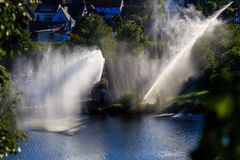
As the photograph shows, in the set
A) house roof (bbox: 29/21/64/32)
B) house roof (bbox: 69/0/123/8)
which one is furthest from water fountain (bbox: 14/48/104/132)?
house roof (bbox: 69/0/123/8)

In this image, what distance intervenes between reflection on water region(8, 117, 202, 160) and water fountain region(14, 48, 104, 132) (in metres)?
2.26

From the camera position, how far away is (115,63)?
47.8 meters

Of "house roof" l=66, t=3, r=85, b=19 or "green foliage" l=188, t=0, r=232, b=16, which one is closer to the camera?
"green foliage" l=188, t=0, r=232, b=16

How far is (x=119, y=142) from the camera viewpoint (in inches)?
1099

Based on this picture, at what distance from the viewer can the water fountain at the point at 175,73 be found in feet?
138

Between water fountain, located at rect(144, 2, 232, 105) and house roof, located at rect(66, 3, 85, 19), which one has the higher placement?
house roof, located at rect(66, 3, 85, 19)

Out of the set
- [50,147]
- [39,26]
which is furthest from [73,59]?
[39,26]

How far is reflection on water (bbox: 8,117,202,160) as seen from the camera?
25.0 m

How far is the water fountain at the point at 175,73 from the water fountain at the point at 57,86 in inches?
205

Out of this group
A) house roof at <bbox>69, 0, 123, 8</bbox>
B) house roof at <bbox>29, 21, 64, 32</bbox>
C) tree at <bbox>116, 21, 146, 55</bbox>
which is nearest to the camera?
tree at <bbox>116, 21, 146, 55</bbox>

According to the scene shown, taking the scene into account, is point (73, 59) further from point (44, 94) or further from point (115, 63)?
Answer: point (44, 94)

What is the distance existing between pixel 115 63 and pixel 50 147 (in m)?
21.5

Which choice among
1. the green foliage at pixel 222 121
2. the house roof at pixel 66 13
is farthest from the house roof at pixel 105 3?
the green foliage at pixel 222 121

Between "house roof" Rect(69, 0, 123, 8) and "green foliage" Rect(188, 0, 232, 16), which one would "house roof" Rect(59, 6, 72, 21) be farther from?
"green foliage" Rect(188, 0, 232, 16)
